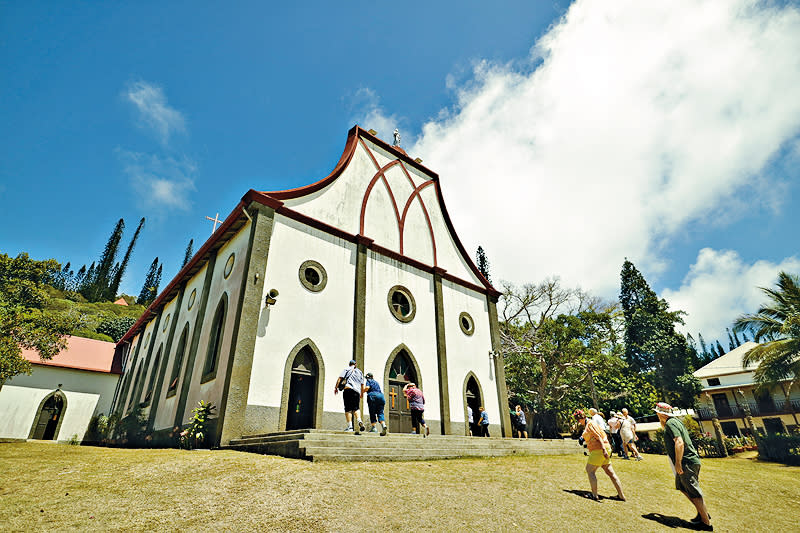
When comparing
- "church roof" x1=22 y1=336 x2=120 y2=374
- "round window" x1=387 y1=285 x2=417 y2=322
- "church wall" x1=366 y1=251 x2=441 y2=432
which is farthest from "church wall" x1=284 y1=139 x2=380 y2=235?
"church roof" x1=22 y1=336 x2=120 y2=374

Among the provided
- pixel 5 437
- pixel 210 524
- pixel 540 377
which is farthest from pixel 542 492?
pixel 5 437

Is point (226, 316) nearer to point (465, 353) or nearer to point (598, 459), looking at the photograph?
point (465, 353)

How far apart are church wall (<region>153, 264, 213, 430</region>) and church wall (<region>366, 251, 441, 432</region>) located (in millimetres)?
6376

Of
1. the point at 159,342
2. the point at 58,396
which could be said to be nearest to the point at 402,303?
the point at 159,342

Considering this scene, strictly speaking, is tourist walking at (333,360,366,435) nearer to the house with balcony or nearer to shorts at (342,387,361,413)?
shorts at (342,387,361,413)

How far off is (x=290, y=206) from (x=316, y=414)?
648 centimetres

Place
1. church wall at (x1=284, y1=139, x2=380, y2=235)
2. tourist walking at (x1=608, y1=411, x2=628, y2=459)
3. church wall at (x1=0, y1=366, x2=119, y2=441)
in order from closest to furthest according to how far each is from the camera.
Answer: tourist walking at (x1=608, y1=411, x2=628, y2=459), church wall at (x1=284, y1=139, x2=380, y2=235), church wall at (x1=0, y1=366, x2=119, y2=441)

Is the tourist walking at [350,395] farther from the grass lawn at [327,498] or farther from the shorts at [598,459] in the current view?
the shorts at [598,459]

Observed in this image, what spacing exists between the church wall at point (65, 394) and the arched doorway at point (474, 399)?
23265mm

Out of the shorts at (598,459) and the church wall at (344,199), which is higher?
the church wall at (344,199)

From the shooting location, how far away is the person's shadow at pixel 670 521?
527cm

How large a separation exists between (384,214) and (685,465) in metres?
12.6

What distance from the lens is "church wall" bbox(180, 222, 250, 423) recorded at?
11.1 metres

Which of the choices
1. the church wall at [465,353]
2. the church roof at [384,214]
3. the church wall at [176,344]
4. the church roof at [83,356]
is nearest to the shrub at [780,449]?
the church wall at [465,353]
